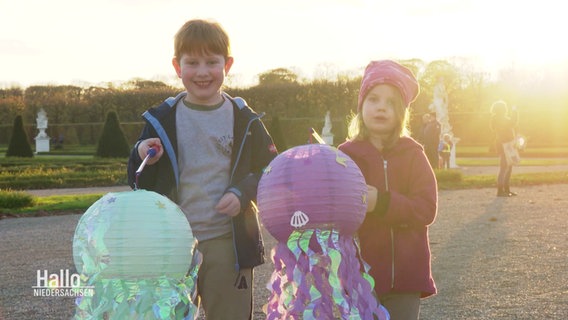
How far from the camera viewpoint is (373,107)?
120 inches

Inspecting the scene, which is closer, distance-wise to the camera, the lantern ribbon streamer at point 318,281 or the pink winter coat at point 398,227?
the lantern ribbon streamer at point 318,281

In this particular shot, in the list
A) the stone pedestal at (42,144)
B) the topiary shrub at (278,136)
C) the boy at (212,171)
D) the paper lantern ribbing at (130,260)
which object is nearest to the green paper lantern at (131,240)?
the paper lantern ribbing at (130,260)

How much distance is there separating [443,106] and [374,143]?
24060 mm

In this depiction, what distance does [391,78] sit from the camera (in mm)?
3021

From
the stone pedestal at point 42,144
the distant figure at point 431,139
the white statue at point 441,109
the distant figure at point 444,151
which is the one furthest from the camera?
the stone pedestal at point 42,144

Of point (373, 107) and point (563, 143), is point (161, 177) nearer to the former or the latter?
point (373, 107)

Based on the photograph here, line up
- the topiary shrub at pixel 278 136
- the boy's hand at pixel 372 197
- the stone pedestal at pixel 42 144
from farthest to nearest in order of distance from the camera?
the stone pedestal at pixel 42 144, the topiary shrub at pixel 278 136, the boy's hand at pixel 372 197

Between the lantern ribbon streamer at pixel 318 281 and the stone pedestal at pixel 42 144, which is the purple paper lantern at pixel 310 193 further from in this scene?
the stone pedestal at pixel 42 144

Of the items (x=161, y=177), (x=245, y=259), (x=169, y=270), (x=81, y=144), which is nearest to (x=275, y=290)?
(x=169, y=270)

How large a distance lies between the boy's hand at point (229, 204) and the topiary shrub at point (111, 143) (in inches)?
1002

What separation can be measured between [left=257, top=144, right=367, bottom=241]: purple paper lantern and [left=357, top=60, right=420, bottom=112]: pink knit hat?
749 millimetres

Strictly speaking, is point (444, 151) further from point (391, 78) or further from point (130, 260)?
point (130, 260)

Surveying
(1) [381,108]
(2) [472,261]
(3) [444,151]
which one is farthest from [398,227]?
(3) [444,151]

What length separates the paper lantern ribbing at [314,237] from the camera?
7.40ft
